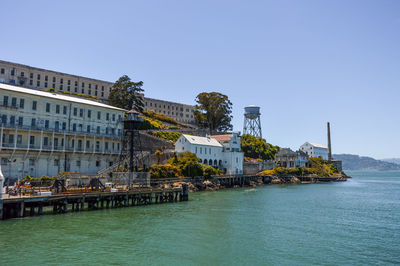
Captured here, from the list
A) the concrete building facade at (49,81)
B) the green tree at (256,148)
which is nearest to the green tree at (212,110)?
the green tree at (256,148)

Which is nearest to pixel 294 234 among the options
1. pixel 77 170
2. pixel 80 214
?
pixel 80 214

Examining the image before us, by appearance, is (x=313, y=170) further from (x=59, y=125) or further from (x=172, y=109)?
(x=59, y=125)

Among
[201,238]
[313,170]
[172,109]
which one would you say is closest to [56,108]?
[201,238]

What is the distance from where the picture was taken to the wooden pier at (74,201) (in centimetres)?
3159

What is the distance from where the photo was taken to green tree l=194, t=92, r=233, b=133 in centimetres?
10262

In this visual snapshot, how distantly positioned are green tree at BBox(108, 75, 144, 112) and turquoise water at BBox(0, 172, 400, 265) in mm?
48466

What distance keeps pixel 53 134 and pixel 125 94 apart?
3407 cm

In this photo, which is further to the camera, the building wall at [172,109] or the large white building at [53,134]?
the building wall at [172,109]

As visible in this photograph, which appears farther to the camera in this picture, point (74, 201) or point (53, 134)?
point (53, 134)

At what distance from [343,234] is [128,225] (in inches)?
769

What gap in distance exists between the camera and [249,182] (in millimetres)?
87375

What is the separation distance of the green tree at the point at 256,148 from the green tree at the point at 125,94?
1453 inches

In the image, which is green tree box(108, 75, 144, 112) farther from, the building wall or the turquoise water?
the turquoise water

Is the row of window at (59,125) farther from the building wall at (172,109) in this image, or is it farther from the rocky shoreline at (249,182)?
the building wall at (172,109)
